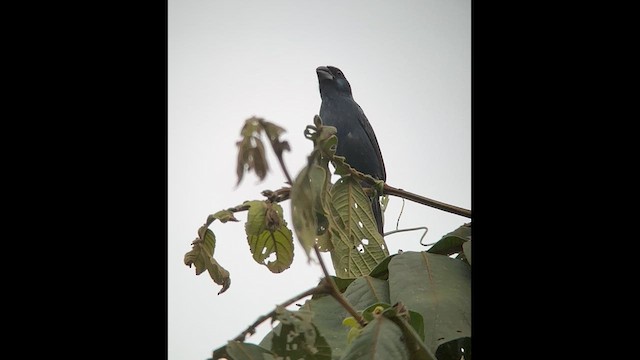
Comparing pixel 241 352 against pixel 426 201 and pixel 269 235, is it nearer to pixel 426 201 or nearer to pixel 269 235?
pixel 269 235

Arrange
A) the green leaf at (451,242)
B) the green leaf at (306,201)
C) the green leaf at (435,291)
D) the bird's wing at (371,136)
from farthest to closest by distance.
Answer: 1. the bird's wing at (371,136)
2. the green leaf at (451,242)
3. the green leaf at (435,291)
4. the green leaf at (306,201)

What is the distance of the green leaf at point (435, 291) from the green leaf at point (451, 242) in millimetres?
52

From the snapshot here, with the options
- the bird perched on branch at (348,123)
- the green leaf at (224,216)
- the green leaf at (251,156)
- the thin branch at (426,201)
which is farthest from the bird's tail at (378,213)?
the bird perched on branch at (348,123)

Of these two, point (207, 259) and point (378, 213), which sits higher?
point (378, 213)

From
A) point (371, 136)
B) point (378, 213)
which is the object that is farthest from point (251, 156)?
point (371, 136)

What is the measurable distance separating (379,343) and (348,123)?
3182 mm

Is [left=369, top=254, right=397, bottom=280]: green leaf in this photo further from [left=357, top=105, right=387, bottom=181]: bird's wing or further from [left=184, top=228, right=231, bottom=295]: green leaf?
[left=357, top=105, right=387, bottom=181]: bird's wing

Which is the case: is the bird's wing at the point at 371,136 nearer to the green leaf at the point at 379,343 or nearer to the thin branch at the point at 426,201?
the thin branch at the point at 426,201

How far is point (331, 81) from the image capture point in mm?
4082

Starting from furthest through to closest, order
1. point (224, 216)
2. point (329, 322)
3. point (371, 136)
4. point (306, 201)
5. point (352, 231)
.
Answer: point (371, 136) → point (352, 231) → point (224, 216) → point (329, 322) → point (306, 201)

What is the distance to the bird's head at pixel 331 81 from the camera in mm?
4062

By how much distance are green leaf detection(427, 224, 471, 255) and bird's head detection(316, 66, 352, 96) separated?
9.19ft

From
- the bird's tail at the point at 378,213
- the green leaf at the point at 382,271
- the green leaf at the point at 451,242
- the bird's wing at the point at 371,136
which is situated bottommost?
the green leaf at the point at 382,271
